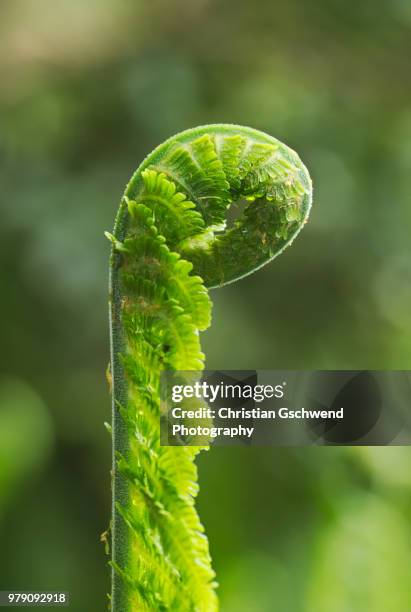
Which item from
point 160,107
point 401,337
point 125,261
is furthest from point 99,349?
point 125,261

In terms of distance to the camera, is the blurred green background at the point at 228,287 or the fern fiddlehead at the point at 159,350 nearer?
the fern fiddlehead at the point at 159,350

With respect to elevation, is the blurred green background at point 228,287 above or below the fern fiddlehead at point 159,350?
above

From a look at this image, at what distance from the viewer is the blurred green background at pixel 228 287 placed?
8.47 ft

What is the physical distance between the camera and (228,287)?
283cm

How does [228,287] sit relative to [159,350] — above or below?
above

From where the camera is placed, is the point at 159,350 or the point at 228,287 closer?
the point at 159,350

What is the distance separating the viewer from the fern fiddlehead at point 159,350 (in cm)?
48

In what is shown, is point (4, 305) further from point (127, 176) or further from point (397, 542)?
point (397, 542)

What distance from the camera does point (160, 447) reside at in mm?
487

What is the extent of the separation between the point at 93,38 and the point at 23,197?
780mm

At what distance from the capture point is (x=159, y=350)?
0.49 meters

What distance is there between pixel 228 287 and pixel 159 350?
234cm

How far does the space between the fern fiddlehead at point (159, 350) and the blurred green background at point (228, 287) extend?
1906 millimetres

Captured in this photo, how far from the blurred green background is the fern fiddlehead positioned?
75.0 inches
